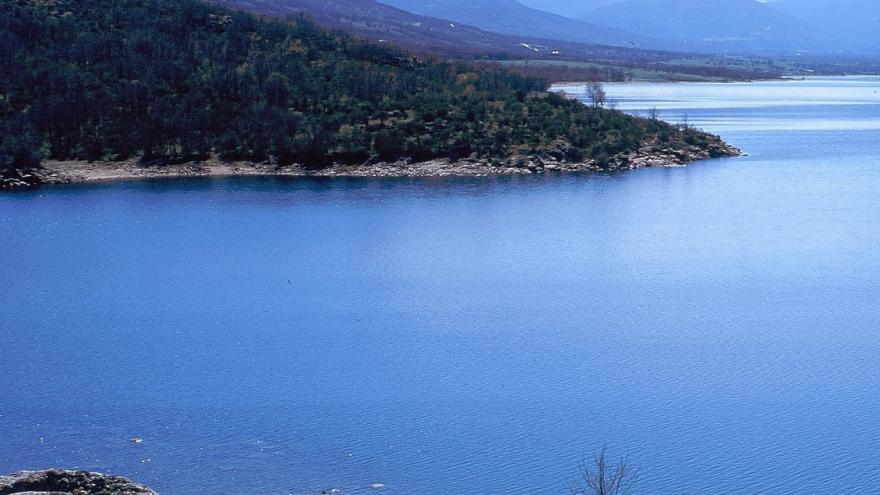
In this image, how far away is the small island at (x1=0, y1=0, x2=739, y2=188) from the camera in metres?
50.3

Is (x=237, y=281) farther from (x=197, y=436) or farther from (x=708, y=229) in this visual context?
(x=708, y=229)

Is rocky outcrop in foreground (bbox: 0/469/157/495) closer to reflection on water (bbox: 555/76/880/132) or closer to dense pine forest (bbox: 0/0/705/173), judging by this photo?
dense pine forest (bbox: 0/0/705/173)

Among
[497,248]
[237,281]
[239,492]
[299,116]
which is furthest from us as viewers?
[299,116]

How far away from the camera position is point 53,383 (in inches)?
738

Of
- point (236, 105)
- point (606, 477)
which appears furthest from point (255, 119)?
point (606, 477)

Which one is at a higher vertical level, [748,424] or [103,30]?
[103,30]

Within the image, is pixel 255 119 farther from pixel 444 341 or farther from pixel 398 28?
pixel 398 28

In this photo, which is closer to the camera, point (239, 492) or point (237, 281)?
point (239, 492)

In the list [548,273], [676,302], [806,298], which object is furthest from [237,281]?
[806,298]

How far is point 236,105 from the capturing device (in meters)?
54.1

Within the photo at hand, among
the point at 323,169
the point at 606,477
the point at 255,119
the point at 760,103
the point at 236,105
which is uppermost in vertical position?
the point at 236,105

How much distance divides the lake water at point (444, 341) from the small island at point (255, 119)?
9.29 m

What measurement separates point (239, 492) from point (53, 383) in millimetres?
6272

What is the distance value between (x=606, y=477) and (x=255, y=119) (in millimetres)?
40728
